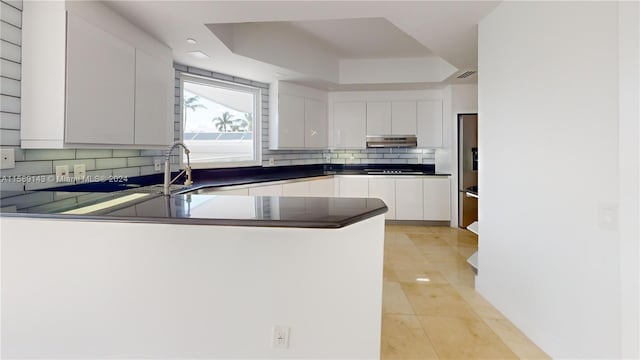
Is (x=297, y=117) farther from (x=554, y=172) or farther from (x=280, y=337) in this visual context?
(x=280, y=337)

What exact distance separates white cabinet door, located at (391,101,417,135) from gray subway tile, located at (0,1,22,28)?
4.57m

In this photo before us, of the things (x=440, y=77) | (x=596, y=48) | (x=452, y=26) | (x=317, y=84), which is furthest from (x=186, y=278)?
(x=440, y=77)

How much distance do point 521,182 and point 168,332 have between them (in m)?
2.15

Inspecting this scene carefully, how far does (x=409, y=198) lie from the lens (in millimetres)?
5348

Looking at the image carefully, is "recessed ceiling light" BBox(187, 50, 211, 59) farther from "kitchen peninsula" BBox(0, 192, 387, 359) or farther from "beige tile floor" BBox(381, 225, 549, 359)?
"beige tile floor" BBox(381, 225, 549, 359)

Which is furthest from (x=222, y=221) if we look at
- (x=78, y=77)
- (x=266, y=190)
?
(x=266, y=190)

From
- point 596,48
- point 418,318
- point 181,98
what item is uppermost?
point 181,98

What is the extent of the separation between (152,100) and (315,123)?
9.36ft

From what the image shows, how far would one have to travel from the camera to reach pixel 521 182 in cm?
214

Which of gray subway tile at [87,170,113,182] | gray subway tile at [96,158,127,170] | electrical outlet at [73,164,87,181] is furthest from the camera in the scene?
gray subway tile at [96,158,127,170]

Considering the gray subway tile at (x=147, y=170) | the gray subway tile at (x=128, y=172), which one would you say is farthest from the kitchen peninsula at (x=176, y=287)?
the gray subway tile at (x=147, y=170)

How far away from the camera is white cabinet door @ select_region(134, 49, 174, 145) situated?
2648 mm

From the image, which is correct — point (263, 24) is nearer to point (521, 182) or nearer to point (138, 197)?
point (138, 197)

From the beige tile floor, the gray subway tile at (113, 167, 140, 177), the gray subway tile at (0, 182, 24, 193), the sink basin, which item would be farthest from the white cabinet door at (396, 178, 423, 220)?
the gray subway tile at (0, 182, 24, 193)
